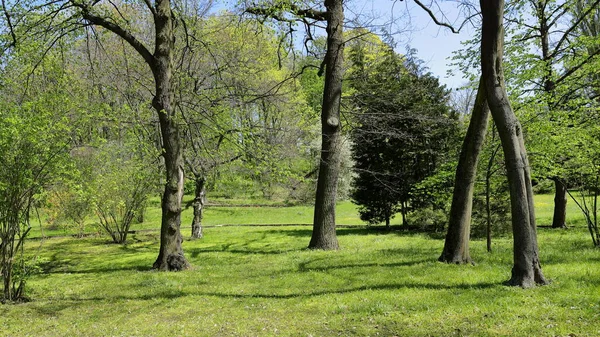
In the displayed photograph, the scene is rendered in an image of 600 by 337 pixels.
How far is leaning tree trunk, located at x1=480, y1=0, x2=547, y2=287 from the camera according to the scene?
5.62 meters

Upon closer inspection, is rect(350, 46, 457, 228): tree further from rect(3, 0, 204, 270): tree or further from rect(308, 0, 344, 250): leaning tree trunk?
rect(3, 0, 204, 270): tree

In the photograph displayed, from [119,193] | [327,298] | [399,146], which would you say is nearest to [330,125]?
[327,298]

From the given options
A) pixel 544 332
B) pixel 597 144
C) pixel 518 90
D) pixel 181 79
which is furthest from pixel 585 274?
pixel 181 79

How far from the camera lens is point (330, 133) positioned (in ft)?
36.4

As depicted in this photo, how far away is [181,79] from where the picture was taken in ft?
38.1

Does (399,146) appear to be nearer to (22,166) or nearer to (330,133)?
(330,133)

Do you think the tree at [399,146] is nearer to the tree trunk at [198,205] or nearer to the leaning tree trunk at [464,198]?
the tree trunk at [198,205]

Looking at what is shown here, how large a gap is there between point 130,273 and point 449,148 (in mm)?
13117

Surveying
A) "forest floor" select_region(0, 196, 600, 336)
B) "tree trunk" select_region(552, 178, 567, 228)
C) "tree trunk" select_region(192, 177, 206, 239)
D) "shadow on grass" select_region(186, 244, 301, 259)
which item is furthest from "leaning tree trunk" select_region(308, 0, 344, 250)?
"tree trunk" select_region(552, 178, 567, 228)

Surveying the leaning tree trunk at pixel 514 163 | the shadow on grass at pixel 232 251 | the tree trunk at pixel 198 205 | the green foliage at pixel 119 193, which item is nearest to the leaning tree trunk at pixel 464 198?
the leaning tree trunk at pixel 514 163

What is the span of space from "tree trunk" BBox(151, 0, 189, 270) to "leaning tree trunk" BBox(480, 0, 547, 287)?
21.8 feet

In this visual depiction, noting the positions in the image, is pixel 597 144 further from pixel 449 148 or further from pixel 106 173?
pixel 106 173

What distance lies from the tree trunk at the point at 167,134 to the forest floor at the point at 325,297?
70 cm

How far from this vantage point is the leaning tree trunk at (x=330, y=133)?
11062mm
